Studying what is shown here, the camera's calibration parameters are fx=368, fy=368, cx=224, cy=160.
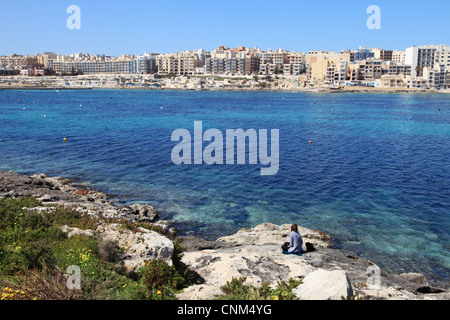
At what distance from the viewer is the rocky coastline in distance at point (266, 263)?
7.87 meters

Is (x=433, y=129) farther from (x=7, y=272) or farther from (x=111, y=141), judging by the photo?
(x=7, y=272)

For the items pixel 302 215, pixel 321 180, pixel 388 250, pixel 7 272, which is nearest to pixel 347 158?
pixel 321 180

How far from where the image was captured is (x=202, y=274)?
10539mm

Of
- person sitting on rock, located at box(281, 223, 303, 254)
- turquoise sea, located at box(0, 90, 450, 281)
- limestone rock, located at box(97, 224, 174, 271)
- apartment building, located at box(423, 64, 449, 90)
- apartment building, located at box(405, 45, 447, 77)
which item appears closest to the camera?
limestone rock, located at box(97, 224, 174, 271)

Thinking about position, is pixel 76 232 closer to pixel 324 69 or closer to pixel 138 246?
pixel 138 246

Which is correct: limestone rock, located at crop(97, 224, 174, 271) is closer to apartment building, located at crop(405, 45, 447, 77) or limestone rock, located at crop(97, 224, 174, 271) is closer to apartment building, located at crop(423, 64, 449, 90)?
apartment building, located at crop(423, 64, 449, 90)
